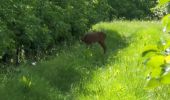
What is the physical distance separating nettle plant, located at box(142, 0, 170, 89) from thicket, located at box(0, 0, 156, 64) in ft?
30.1

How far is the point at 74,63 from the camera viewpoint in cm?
1102

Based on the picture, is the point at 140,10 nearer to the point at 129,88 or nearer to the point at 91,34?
the point at 91,34

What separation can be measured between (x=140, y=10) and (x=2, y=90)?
3006 cm

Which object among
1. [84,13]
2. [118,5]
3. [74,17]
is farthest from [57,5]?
[118,5]

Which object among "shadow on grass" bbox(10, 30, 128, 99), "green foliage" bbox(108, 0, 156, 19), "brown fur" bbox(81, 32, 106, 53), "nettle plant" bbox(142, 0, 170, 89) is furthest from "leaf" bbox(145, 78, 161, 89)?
"green foliage" bbox(108, 0, 156, 19)

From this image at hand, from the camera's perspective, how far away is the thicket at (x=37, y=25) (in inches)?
451

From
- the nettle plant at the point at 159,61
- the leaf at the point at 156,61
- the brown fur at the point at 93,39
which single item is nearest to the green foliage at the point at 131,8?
the brown fur at the point at 93,39

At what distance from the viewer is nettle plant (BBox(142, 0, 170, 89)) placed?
125cm

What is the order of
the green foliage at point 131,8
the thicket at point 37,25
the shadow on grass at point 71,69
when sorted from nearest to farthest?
the shadow on grass at point 71,69, the thicket at point 37,25, the green foliage at point 131,8

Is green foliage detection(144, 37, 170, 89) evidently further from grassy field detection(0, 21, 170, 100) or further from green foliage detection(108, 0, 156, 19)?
green foliage detection(108, 0, 156, 19)

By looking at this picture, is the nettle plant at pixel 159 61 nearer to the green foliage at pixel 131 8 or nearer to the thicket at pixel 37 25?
the thicket at pixel 37 25

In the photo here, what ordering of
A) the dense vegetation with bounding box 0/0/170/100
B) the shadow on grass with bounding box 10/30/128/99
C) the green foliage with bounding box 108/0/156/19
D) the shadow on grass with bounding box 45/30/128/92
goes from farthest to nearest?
the green foliage with bounding box 108/0/156/19 → the shadow on grass with bounding box 45/30/128/92 → the shadow on grass with bounding box 10/30/128/99 → the dense vegetation with bounding box 0/0/170/100

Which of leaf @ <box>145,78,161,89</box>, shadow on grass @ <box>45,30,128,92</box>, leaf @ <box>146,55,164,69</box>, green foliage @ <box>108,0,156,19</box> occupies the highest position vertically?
leaf @ <box>146,55,164,69</box>

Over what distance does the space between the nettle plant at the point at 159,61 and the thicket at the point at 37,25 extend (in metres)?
9.17
